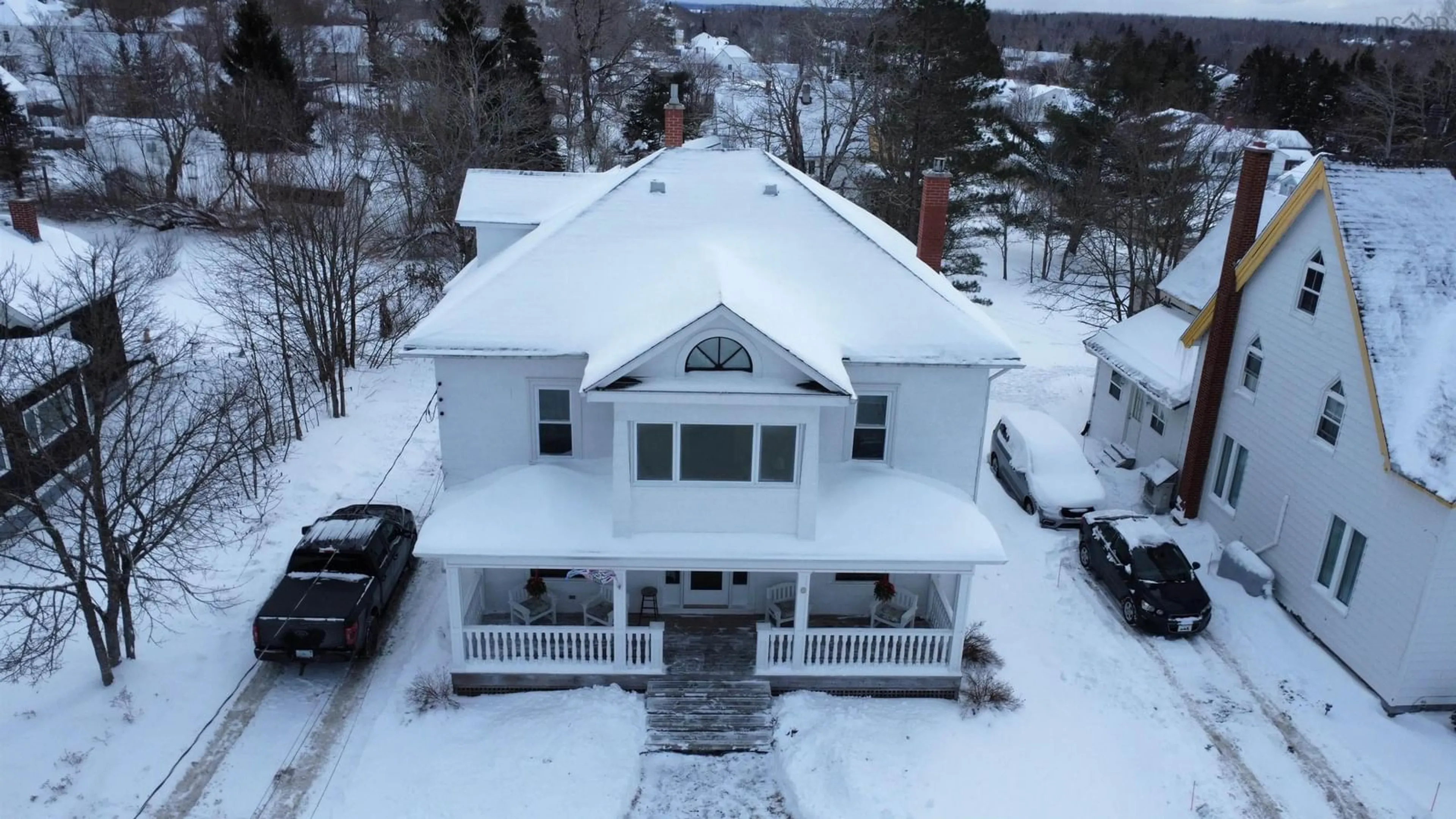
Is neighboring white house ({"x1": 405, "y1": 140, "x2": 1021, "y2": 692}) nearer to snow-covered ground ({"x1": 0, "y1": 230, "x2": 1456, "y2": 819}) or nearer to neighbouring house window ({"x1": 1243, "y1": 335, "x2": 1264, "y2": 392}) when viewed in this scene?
snow-covered ground ({"x1": 0, "y1": 230, "x2": 1456, "y2": 819})

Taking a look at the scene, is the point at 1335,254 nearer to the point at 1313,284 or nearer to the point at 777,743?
the point at 1313,284

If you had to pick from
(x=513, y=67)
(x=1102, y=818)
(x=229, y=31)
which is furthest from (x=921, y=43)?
(x=229, y=31)

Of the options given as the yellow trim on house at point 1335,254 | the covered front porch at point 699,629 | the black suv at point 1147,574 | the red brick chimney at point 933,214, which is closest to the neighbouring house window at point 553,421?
the covered front porch at point 699,629

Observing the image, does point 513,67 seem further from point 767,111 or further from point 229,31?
point 229,31

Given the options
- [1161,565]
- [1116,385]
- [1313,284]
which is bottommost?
[1161,565]

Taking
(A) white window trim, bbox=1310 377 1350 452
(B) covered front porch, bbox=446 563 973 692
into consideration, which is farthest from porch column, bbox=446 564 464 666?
(A) white window trim, bbox=1310 377 1350 452

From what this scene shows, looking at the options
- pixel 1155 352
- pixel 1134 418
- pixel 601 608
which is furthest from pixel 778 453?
pixel 1155 352

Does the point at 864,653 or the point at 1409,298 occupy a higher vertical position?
the point at 1409,298
